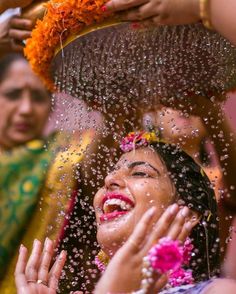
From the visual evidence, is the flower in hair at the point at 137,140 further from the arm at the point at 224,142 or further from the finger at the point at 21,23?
the finger at the point at 21,23

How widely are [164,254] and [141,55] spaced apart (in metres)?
0.33

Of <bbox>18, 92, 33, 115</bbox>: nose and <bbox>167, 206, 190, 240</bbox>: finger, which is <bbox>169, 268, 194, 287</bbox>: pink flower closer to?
<bbox>167, 206, 190, 240</bbox>: finger

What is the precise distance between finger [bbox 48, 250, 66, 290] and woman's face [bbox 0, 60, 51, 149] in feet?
1.53

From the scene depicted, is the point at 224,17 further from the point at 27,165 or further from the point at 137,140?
the point at 27,165

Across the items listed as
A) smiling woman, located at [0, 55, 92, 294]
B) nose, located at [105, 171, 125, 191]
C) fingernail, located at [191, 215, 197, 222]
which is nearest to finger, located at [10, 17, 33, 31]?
smiling woman, located at [0, 55, 92, 294]

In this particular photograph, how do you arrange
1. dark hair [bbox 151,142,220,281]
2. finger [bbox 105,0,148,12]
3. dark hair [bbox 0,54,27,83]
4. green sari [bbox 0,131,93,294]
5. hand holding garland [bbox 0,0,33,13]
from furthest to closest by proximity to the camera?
dark hair [bbox 0,54,27,83], green sari [bbox 0,131,93,294], hand holding garland [bbox 0,0,33,13], dark hair [bbox 151,142,220,281], finger [bbox 105,0,148,12]

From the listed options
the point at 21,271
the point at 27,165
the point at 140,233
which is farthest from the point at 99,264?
the point at 27,165

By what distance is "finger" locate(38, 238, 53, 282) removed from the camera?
1.06 meters

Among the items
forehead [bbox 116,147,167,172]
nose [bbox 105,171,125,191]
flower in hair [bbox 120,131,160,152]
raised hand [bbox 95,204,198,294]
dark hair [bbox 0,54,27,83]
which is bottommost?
raised hand [bbox 95,204,198,294]

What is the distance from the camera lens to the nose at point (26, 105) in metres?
1.54

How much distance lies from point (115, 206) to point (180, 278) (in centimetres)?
14

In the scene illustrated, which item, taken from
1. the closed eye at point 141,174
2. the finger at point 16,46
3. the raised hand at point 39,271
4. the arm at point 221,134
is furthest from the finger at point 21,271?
the finger at point 16,46

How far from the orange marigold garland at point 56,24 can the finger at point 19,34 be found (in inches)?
2.8

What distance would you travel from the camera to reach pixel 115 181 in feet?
3.43
